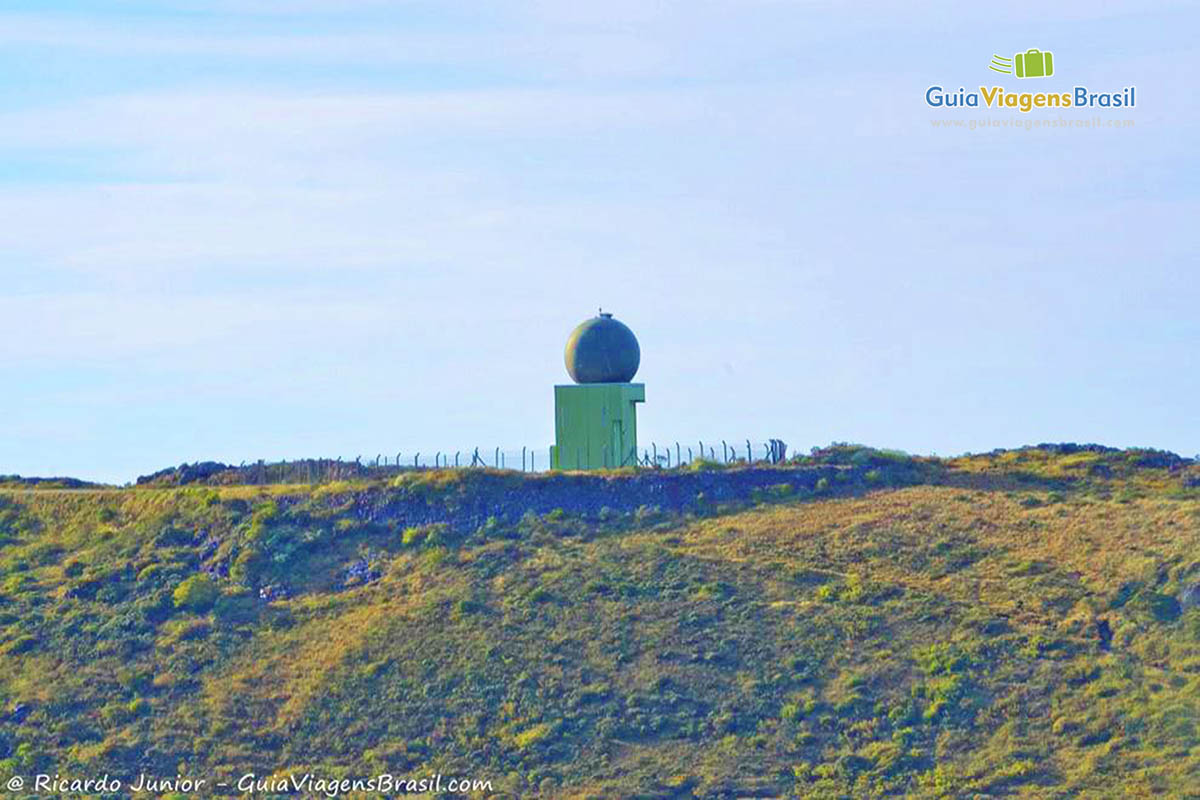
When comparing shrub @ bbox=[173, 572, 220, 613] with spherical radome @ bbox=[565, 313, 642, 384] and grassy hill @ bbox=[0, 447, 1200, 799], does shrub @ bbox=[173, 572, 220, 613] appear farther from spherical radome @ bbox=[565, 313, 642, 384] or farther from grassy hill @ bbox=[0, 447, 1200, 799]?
spherical radome @ bbox=[565, 313, 642, 384]

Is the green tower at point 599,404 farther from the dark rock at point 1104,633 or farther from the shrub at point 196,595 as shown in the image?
the dark rock at point 1104,633

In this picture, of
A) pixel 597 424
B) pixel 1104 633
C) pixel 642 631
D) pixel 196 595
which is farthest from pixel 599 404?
pixel 1104 633

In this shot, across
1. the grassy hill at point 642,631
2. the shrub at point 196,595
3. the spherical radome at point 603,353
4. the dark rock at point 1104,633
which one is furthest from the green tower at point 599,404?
the dark rock at point 1104,633

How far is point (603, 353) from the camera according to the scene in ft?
187

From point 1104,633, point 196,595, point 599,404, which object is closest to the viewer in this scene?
point 1104,633

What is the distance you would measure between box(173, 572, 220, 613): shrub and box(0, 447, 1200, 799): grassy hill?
82 mm

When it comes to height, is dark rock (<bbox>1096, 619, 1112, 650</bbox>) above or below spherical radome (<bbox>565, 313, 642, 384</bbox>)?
below

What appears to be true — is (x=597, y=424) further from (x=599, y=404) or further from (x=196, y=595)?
(x=196, y=595)

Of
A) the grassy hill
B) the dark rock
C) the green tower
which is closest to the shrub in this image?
the grassy hill

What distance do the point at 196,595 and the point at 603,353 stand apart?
1597 centimetres

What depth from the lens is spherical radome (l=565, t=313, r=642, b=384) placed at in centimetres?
5708

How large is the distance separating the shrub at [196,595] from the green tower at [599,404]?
43.9 feet

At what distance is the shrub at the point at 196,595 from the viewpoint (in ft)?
161

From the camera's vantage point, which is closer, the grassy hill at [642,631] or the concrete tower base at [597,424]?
the grassy hill at [642,631]
